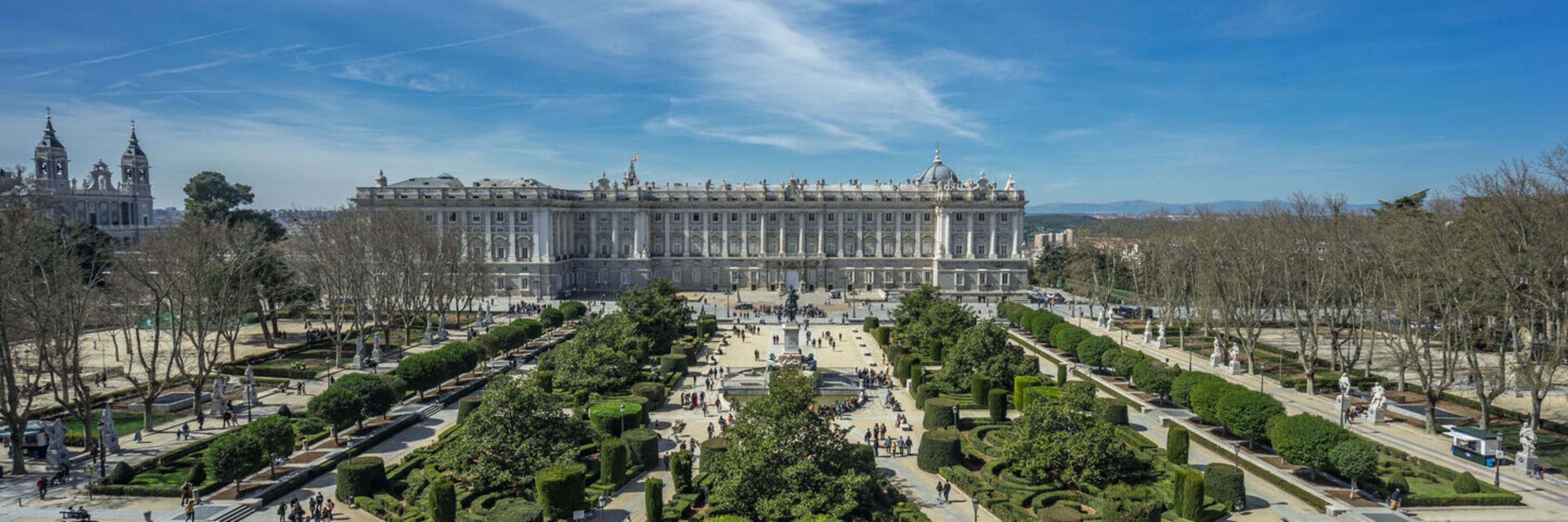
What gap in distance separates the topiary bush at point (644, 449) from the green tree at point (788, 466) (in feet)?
22.4

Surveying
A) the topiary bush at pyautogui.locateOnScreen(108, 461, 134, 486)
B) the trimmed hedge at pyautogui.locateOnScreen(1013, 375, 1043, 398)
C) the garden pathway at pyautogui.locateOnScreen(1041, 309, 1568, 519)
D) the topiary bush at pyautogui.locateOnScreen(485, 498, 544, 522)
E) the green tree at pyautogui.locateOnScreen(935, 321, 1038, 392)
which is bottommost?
the garden pathway at pyautogui.locateOnScreen(1041, 309, 1568, 519)

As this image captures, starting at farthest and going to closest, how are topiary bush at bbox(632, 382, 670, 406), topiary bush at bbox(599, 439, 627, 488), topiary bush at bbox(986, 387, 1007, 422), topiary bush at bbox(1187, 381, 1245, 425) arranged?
1. topiary bush at bbox(632, 382, 670, 406)
2. topiary bush at bbox(986, 387, 1007, 422)
3. topiary bush at bbox(1187, 381, 1245, 425)
4. topiary bush at bbox(599, 439, 627, 488)

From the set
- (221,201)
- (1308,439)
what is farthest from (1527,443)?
(221,201)

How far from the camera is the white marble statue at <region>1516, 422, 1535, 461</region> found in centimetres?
2806

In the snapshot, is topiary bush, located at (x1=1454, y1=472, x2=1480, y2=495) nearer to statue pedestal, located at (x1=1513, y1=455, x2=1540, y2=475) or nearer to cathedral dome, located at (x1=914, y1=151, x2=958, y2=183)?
statue pedestal, located at (x1=1513, y1=455, x2=1540, y2=475)

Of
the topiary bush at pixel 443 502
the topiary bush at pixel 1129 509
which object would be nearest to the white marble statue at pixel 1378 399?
the topiary bush at pixel 1129 509

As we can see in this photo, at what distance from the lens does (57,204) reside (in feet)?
183

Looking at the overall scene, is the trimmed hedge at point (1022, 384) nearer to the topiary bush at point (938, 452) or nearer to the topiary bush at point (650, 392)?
the topiary bush at point (938, 452)

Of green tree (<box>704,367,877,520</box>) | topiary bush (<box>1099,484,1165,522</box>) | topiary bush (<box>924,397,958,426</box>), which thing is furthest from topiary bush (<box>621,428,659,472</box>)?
topiary bush (<box>1099,484,1165,522</box>)

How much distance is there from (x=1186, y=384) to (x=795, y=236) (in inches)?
2384

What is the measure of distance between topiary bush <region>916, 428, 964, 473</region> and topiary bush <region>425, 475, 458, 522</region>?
598 inches

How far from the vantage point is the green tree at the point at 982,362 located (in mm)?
39469

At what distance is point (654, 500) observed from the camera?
23328 mm

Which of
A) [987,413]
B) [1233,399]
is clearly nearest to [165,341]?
[987,413]
